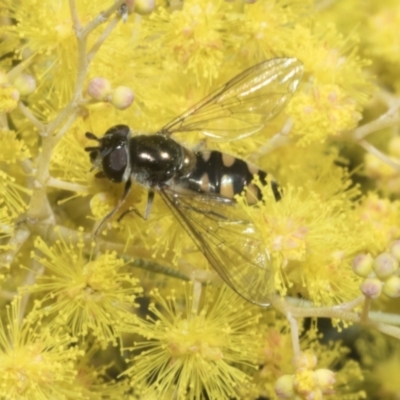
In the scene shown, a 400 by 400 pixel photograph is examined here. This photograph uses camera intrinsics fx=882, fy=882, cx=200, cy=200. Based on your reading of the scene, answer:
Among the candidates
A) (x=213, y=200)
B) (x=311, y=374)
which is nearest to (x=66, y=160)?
(x=213, y=200)

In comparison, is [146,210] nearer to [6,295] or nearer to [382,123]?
[6,295]

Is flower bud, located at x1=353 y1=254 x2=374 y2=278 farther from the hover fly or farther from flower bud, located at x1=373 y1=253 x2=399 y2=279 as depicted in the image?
the hover fly

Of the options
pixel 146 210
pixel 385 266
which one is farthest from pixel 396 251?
pixel 146 210

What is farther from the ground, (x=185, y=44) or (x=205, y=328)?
(x=185, y=44)

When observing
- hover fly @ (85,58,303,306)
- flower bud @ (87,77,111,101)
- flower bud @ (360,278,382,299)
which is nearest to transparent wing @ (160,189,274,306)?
hover fly @ (85,58,303,306)

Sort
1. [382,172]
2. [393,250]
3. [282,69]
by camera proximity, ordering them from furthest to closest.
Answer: [382,172] → [282,69] → [393,250]

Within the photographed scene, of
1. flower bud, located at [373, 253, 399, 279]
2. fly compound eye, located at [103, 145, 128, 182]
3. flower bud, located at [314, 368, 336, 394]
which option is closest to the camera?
flower bud, located at [373, 253, 399, 279]

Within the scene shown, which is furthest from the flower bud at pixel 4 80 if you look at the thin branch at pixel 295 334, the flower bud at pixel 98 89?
the thin branch at pixel 295 334

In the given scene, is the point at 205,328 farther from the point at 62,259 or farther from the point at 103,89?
the point at 103,89
